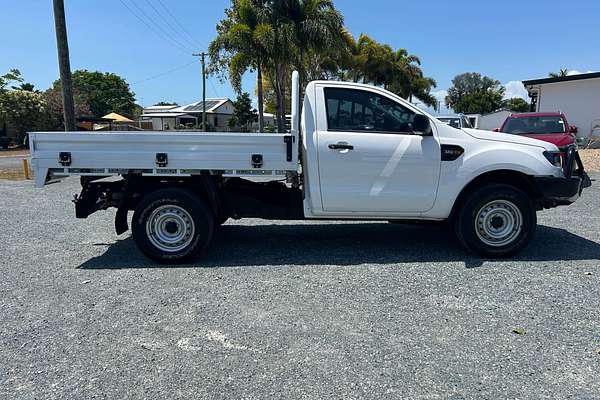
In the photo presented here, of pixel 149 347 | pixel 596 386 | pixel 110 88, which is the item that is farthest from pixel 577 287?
pixel 110 88

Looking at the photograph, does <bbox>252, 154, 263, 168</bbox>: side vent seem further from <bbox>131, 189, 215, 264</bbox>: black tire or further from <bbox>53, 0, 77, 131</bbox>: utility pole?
<bbox>53, 0, 77, 131</bbox>: utility pole

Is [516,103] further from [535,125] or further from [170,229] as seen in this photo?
[170,229]

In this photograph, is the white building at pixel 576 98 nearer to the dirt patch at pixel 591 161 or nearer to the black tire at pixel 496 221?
the dirt patch at pixel 591 161

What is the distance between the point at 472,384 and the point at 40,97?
48023 mm

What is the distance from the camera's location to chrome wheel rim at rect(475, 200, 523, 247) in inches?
216

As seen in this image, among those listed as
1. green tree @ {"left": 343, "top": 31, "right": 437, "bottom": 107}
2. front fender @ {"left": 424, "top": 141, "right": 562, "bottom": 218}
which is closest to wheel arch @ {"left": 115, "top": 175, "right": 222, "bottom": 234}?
front fender @ {"left": 424, "top": 141, "right": 562, "bottom": 218}

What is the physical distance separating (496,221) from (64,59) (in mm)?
12748

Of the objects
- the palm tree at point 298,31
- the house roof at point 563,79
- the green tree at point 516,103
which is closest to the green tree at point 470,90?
the green tree at point 516,103

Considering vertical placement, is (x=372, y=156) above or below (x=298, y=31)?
below

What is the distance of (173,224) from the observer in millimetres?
5484

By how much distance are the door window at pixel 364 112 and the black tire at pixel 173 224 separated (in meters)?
1.85

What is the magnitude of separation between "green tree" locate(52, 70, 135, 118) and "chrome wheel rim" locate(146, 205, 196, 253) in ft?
258

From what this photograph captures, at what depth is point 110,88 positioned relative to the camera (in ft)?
279

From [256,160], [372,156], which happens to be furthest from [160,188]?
[372,156]
